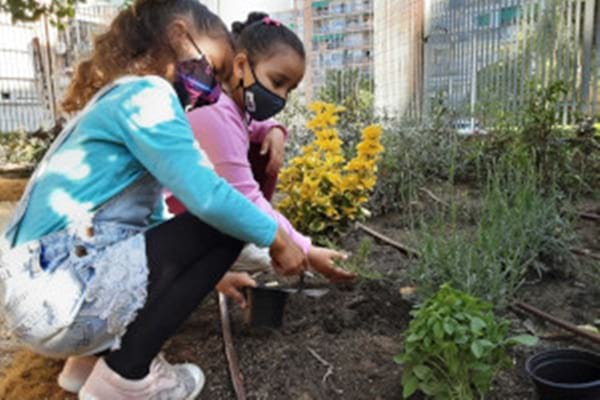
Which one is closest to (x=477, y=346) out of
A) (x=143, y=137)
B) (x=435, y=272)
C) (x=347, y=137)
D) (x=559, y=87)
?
(x=435, y=272)

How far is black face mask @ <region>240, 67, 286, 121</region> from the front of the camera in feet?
6.86

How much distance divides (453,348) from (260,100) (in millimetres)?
1256

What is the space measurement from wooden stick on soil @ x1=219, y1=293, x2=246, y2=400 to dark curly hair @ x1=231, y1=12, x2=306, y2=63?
1.02 meters

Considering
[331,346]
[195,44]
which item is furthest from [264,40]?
[331,346]

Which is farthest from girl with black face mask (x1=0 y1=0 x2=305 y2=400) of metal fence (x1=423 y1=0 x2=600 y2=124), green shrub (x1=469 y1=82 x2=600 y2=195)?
metal fence (x1=423 y1=0 x2=600 y2=124)

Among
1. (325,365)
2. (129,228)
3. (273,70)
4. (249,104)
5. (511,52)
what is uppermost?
(511,52)

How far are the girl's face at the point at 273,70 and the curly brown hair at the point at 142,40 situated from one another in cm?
49

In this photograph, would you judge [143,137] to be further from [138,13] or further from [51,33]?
[51,33]

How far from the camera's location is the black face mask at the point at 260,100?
209 cm

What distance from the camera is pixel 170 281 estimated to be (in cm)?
146

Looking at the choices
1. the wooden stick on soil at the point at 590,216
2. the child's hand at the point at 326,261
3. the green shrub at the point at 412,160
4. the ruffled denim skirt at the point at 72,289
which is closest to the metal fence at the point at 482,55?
the green shrub at the point at 412,160

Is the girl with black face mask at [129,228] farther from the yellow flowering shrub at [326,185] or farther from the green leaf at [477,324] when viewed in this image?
the yellow flowering shrub at [326,185]

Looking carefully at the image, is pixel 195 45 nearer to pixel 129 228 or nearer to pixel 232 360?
pixel 129 228

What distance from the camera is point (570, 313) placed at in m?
1.98
